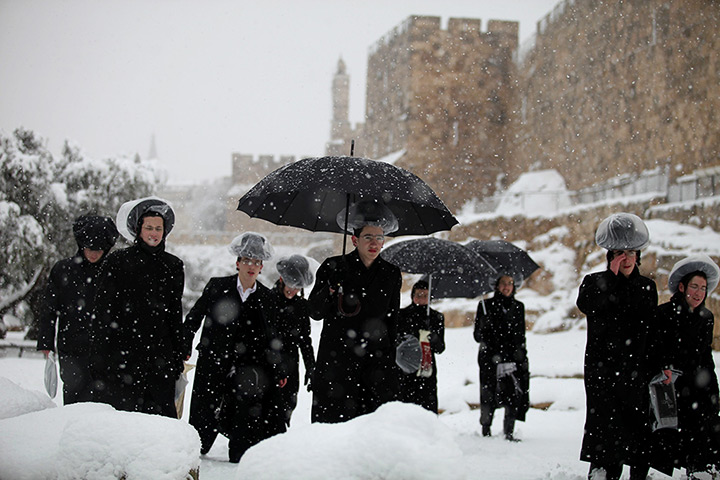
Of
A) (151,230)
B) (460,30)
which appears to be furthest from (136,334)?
(460,30)

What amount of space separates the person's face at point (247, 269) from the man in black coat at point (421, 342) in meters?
1.77

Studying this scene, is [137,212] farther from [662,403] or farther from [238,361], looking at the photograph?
[662,403]

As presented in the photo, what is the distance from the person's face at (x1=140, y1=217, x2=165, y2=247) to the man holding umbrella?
37.4 inches

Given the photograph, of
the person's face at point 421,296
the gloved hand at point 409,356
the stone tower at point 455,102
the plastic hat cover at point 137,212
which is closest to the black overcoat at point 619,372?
the gloved hand at point 409,356

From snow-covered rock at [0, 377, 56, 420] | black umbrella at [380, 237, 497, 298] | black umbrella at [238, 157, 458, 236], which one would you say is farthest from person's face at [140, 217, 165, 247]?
black umbrella at [380, 237, 497, 298]

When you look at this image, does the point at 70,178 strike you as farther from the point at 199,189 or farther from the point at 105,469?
the point at 199,189

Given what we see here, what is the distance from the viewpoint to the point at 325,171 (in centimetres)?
360

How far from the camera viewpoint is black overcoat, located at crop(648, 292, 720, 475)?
154 inches

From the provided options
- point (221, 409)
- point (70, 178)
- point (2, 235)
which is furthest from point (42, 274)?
point (221, 409)

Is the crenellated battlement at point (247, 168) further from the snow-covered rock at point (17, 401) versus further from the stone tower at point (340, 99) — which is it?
the snow-covered rock at point (17, 401)

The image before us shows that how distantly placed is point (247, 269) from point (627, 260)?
89.9 inches

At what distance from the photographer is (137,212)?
3.79 m

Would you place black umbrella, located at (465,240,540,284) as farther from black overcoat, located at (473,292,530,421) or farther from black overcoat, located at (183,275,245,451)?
black overcoat, located at (183,275,245,451)

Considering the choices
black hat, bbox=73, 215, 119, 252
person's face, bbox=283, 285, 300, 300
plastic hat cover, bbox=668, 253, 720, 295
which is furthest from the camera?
person's face, bbox=283, 285, 300, 300
